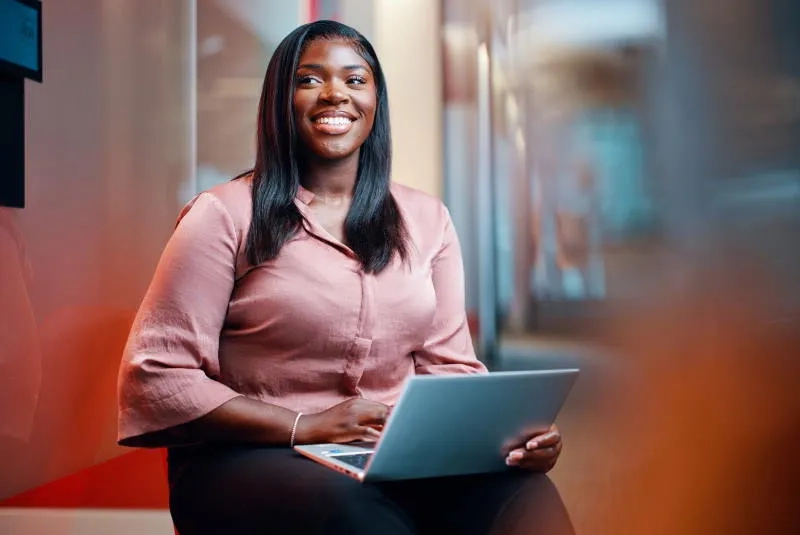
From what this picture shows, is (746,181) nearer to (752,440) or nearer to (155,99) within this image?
(752,440)

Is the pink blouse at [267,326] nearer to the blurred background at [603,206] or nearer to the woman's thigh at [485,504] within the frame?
the woman's thigh at [485,504]

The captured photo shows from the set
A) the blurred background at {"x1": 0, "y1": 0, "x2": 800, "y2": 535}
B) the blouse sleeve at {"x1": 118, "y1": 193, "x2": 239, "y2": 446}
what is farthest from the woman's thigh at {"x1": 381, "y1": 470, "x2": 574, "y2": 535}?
the blurred background at {"x1": 0, "y1": 0, "x2": 800, "y2": 535}

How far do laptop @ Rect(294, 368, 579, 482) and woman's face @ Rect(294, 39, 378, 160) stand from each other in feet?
1.63

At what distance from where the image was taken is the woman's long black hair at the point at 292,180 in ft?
4.69

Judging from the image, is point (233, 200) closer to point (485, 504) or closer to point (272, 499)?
point (272, 499)

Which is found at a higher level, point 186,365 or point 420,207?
point 420,207

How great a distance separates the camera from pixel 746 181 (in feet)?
7.30

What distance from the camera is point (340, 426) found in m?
1.29

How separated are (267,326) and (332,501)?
0.34 m

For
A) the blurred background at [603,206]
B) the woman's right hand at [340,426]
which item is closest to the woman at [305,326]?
the woman's right hand at [340,426]

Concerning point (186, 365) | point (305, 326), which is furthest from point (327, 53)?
point (186, 365)

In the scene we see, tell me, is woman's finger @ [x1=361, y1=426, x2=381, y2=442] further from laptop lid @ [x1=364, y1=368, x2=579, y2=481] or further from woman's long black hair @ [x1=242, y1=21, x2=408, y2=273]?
woman's long black hair @ [x1=242, y1=21, x2=408, y2=273]

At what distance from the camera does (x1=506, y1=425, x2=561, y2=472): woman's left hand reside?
1243 millimetres

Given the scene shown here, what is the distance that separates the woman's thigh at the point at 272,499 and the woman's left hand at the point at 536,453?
0.55 ft
